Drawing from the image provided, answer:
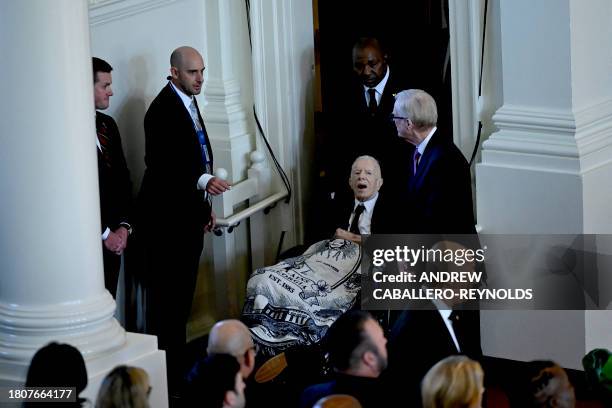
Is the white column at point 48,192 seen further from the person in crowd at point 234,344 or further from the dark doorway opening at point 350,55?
the dark doorway opening at point 350,55

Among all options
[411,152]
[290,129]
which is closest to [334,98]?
[290,129]

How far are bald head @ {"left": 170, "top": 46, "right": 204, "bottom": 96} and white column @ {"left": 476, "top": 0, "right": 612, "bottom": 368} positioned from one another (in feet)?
5.75

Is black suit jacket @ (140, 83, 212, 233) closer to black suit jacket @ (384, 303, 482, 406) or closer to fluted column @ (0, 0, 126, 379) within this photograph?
black suit jacket @ (384, 303, 482, 406)

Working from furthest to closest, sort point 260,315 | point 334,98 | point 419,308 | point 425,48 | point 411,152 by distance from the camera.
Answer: point 425,48
point 334,98
point 411,152
point 260,315
point 419,308

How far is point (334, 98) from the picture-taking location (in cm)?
827

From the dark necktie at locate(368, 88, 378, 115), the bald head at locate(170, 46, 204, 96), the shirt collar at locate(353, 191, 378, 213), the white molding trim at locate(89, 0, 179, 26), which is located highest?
the white molding trim at locate(89, 0, 179, 26)

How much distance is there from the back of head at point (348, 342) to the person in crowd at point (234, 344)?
0.99ft

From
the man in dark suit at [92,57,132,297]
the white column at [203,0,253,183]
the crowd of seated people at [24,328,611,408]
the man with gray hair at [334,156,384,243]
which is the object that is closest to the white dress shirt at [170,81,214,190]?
the man in dark suit at [92,57,132,297]

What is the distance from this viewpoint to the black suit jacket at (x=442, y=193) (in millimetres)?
6789

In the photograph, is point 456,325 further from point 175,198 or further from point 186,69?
point 186,69

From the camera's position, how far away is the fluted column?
5.09 meters

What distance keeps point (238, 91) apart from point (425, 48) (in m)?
1.42

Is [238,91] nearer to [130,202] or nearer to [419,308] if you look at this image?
[130,202]

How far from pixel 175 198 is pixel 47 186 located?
2.37m
